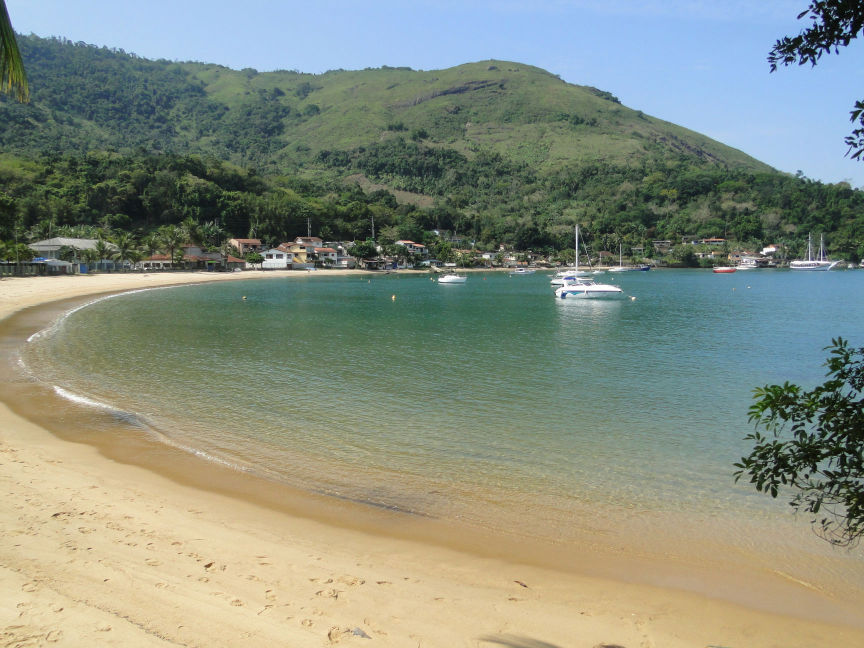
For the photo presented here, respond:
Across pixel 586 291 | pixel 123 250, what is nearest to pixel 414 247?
pixel 123 250

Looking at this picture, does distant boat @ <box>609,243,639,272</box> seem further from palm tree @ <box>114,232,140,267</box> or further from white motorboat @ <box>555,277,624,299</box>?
palm tree @ <box>114,232,140,267</box>

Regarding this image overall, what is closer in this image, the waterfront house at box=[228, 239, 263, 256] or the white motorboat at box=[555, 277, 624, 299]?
the white motorboat at box=[555, 277, 624, 299]

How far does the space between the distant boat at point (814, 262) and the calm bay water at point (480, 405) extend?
129364 mm

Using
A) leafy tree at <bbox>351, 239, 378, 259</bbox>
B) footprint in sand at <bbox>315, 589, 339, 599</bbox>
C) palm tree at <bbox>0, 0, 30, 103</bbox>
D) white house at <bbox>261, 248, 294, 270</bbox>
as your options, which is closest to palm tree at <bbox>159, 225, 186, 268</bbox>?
white house at <bbox>261, 248, 294, 270</bbox>

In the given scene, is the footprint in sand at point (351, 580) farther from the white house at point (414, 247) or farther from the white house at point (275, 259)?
the white house at point (414, 247)

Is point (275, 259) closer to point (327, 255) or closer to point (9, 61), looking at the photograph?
point (327, 255)

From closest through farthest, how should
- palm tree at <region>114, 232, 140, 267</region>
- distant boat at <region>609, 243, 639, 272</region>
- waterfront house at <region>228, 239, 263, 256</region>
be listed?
palm tree at <region>114, 232, 140, 267</region>
waterfront house at <region>228, 239, 263, 256</region>
distant boat at <region>609, 243, 639, 272</region>

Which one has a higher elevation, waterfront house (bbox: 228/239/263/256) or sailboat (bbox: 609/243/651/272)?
waterfront house (bbox: 228/239/263/256)

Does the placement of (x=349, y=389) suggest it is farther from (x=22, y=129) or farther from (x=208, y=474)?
(x=22, y=129)

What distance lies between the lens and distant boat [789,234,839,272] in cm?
14588

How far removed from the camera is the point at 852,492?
392cm

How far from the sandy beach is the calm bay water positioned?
1515mm

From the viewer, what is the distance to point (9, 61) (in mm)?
5734

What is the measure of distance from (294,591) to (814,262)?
170695 mm
